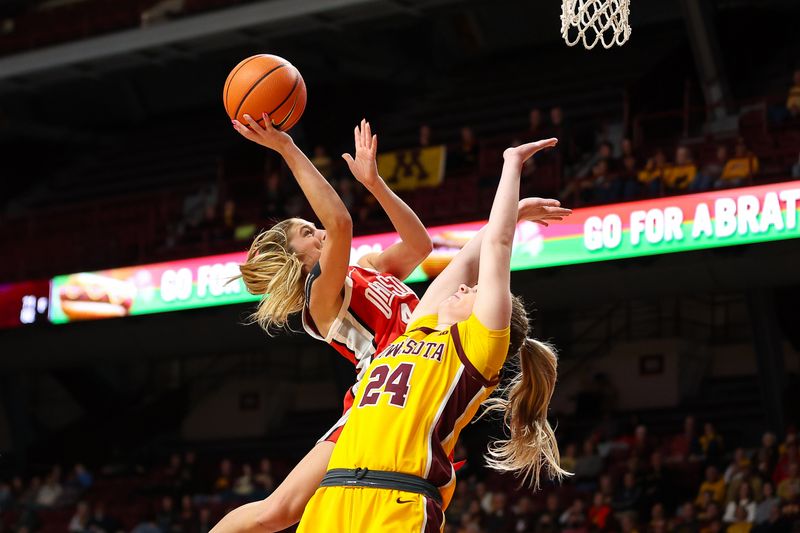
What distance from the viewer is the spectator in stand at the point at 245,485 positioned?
15.5 metres

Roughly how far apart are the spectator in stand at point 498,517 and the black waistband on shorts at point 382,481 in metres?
9.16

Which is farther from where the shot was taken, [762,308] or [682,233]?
[762,308]

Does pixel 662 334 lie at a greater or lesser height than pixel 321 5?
lesser

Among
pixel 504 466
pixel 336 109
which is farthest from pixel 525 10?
pixel 504 466

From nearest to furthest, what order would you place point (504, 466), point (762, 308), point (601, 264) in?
point (504, 466) < point (601, 264) < point (762, 308)

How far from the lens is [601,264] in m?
13.5

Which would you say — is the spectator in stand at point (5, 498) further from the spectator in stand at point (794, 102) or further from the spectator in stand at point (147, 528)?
the spectator in stand at point (794, 102)

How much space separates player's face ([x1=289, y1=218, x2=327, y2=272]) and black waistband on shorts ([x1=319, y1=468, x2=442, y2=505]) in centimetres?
147

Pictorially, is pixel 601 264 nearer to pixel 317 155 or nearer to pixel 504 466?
pixel 317 155

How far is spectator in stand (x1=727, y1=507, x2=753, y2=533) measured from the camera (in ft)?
38.5

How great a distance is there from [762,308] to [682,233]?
255 centimetres

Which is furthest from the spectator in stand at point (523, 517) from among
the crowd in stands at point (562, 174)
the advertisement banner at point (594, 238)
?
the crowd in stands at point (562, 174)

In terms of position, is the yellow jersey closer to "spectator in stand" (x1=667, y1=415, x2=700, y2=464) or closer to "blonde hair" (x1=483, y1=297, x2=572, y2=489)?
"blonde hair" (x1=483, y1=297, x2=572, y2=489)

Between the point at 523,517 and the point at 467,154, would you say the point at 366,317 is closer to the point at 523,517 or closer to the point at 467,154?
the point at 523,517
